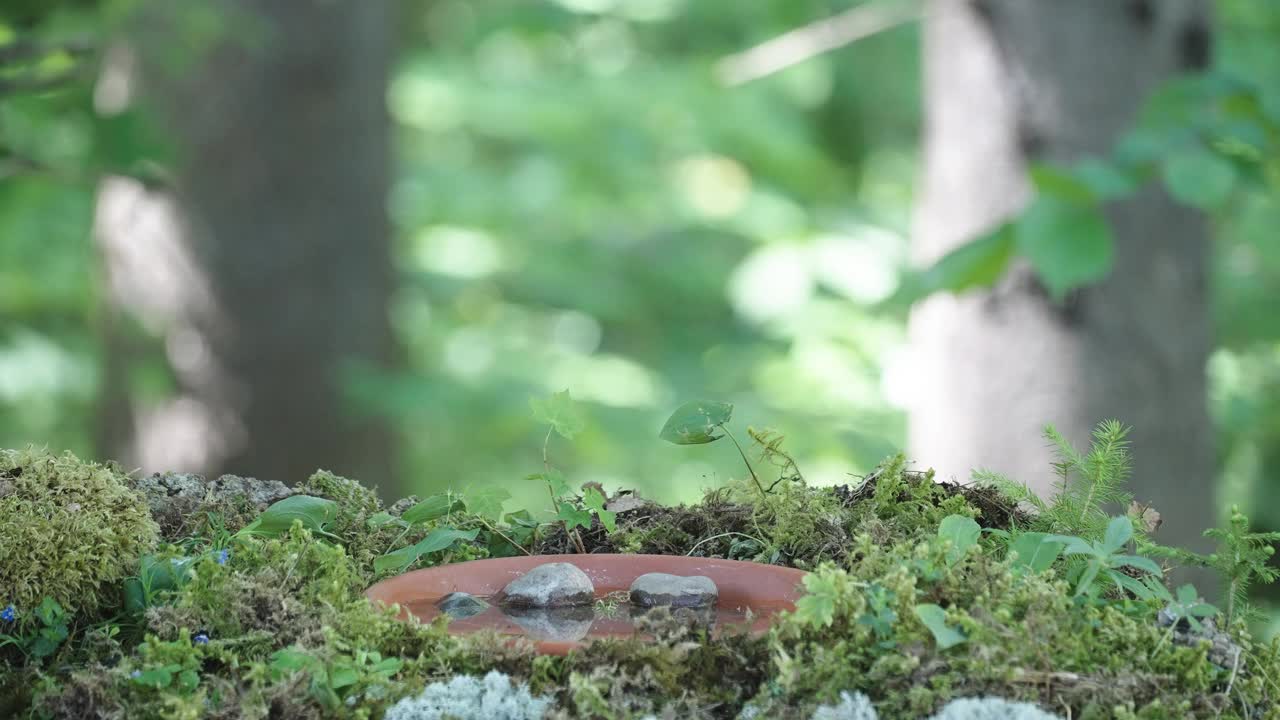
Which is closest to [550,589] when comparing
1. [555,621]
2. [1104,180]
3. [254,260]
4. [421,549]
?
[555,621]

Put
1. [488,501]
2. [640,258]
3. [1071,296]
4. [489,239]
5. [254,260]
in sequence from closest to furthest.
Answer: [488,501], [1071,296], [254,260], [489,239], [640,258]

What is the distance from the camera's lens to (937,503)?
1646 millimetres

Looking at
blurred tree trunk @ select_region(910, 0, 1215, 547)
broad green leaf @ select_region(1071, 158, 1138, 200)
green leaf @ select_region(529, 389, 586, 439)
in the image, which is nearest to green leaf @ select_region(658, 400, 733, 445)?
green leaf @ select_region(529, 389, 586, 439)

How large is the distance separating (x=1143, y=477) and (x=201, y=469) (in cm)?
344

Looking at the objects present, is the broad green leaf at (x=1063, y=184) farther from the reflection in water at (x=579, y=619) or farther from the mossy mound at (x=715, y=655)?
the reflection in water at (x=579, y=619)

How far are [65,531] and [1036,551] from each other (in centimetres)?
103

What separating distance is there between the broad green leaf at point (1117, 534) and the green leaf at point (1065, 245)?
1.23 meters

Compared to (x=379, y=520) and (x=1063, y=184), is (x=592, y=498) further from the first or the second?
(x=1063, y=184)

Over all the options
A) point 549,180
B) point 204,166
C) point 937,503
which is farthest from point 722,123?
point 937,503

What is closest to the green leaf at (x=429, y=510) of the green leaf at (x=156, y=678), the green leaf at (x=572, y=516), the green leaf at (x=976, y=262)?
the green leaf at (x=572, y=516)

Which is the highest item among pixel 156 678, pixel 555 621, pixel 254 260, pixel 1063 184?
pixel 254 260

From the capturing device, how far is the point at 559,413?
5.32 feet

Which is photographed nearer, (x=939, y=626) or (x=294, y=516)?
(x=939, y=626)

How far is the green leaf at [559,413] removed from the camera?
1.60 metres
